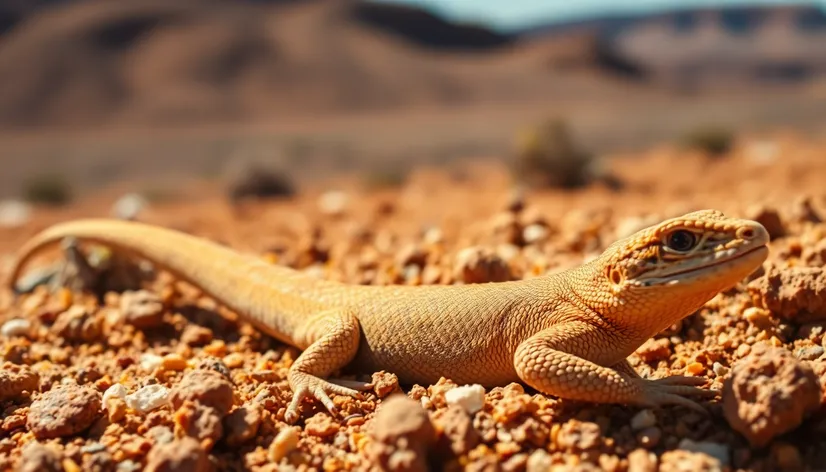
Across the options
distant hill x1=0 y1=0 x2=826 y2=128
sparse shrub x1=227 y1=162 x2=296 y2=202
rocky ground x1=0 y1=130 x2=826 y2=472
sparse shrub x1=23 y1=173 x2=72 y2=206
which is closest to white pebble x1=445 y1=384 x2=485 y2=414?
rocky ground x1=0 y1=130 x2=826 y2=472

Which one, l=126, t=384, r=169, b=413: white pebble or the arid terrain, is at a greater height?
l=126, t=384, r=169, b=413: white pebble

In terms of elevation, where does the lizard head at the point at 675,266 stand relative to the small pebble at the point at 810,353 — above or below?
above

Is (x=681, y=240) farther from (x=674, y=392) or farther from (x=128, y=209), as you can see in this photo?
(x=128, y=209)

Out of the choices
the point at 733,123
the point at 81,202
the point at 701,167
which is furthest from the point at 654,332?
the point at 733,123

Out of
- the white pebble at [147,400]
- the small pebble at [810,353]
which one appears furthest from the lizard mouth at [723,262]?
the white pebble at [147,400]

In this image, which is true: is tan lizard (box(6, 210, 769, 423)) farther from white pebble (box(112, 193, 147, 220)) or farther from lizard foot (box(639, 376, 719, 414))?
white pebble (box(112, 193, 147, 220))

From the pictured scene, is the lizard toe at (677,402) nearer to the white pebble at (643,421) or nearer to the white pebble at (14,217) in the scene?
the white pebble at (643,421)
